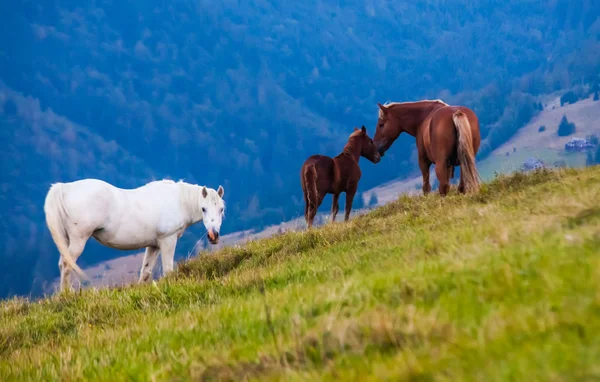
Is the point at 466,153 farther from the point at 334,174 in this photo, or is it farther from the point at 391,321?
the point at 391,321

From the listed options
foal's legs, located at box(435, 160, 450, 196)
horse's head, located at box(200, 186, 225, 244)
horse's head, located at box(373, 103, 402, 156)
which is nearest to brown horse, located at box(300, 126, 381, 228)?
horse's head, located at box(373, 103, 402, 156)

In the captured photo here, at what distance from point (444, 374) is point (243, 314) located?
2.32 meters

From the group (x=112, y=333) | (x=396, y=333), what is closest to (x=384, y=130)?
(x=112, y=333)

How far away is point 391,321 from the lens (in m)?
2.67

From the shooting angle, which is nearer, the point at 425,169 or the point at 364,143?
the point at 425,169

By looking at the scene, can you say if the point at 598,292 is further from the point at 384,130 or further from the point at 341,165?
the point at 341,165

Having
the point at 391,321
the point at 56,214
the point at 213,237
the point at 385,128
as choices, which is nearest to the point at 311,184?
the point at 385,128

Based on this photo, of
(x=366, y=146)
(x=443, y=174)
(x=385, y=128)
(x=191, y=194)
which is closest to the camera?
(x=443, y=174)

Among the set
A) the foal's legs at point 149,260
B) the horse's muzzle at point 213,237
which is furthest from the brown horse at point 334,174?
the foal's legs at point 149,260

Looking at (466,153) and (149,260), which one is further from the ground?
(149,260)

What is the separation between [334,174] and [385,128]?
10.4 feet

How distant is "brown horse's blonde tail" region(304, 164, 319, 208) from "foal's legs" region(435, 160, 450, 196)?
6312 mm

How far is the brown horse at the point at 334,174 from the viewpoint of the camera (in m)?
17.6

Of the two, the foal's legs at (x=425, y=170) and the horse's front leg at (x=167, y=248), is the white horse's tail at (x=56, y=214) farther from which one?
the foal's legs at (x=425, y=170)
